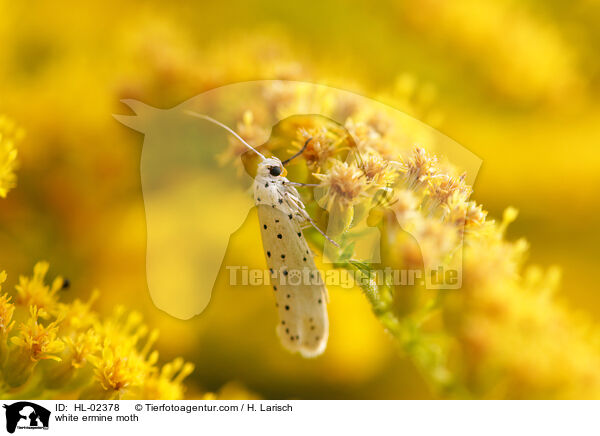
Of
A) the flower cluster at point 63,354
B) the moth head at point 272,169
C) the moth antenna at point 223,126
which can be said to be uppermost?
the moth antenna at point 223,126

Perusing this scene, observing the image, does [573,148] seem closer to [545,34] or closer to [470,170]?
[545,34]

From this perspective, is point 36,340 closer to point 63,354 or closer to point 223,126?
point 63,354

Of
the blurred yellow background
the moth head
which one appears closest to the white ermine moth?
the moth head

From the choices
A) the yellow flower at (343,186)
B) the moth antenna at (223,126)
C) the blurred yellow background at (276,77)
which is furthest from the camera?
the blurred yellow background at (276,77)

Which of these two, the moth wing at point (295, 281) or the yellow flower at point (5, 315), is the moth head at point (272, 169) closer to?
the moth wing at point (295, 281)

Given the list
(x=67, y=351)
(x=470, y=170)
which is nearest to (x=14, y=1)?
(x=67, y=351)
